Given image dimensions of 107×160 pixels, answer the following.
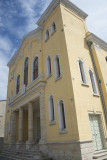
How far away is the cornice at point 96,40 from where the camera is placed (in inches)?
532

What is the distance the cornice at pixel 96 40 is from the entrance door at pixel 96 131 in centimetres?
769

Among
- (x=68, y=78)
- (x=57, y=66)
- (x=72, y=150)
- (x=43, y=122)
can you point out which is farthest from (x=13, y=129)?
(x=68, y=78)

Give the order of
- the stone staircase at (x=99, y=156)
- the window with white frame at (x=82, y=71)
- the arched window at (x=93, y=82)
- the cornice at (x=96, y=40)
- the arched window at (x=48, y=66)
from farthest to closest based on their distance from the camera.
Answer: the cornice at (x=96, y=40) < the arched window at (x=48, y=66) < the arched window at (x=93, y=82) < the window with white frame at (x=82, y=71) < the stone staircase at (x=99, y=156)

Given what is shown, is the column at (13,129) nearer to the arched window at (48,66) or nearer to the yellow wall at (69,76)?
the yellow wall at (69,76)

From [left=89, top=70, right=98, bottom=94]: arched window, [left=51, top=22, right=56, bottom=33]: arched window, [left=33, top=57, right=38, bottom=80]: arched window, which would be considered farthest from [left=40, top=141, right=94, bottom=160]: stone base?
[left=51, top=22, right=56, bottom=33]: arched window

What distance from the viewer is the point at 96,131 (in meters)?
10.1

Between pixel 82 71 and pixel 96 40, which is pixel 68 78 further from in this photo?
pixel 96 40

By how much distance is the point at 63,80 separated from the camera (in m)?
10.5

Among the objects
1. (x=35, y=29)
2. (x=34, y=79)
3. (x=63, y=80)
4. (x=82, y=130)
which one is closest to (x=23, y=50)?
(x=35, y=29)

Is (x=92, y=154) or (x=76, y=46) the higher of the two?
(x=76, y=46)

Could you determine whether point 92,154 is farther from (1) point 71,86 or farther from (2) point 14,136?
(2) point 14,136

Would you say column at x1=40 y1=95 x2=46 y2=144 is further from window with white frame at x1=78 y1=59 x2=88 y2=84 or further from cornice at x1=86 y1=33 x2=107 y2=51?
cornice at x1=86 y1=33 x2=107 y2=51

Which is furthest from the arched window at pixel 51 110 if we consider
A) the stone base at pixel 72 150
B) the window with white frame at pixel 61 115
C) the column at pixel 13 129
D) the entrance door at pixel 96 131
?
the column at pixel 13 129

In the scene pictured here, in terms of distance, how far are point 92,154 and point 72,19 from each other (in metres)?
12.4
